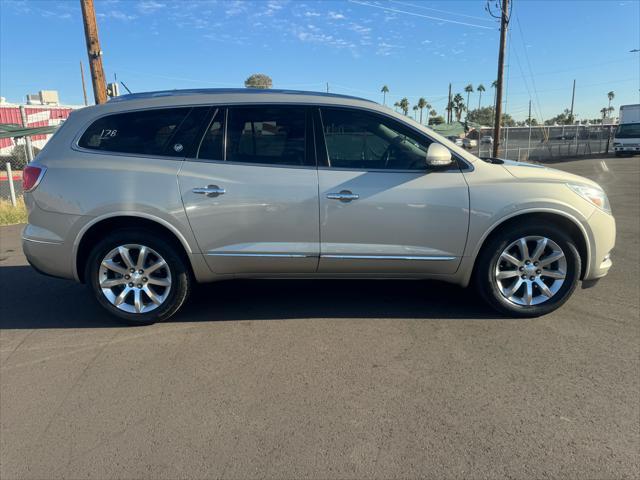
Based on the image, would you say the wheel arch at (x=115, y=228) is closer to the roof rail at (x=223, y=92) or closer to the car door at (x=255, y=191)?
the car door at (x=255, y=191)

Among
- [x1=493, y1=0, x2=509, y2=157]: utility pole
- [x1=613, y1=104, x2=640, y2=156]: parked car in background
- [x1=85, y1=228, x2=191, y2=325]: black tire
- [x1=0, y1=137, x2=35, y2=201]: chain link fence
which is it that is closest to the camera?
[x1=85, y1=228, x2=191, y2=325]: black tire

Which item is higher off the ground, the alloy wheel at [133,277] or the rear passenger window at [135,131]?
the rear passenger window at [135,131]

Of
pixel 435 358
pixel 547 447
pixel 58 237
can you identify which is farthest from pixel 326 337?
pixel 58 237

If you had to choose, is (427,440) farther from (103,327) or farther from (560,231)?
(103,327)

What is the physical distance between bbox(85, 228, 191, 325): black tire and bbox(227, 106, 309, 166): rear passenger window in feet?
3.10

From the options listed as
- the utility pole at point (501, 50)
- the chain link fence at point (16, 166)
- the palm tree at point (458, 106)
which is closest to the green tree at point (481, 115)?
the palm tree at point (458, 106)

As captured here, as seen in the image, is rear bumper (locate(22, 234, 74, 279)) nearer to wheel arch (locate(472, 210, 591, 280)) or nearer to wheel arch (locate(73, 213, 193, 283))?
wheel arch (locate(73, 213, 193, 283))

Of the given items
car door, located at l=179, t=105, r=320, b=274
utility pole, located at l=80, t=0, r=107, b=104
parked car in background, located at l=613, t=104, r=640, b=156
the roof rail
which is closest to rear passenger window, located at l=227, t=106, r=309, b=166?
car door, located at l=179, t=105, r=320, b=274

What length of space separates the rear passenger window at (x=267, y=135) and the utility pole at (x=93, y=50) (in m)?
6.49

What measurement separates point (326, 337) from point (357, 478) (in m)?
1.53

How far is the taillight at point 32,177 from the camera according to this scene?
3832 millimetres

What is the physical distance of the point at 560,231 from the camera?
154 inches

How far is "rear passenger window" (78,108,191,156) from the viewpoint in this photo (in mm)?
3883

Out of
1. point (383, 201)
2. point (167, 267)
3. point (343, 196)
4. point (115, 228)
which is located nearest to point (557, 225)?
point (383, 201)
